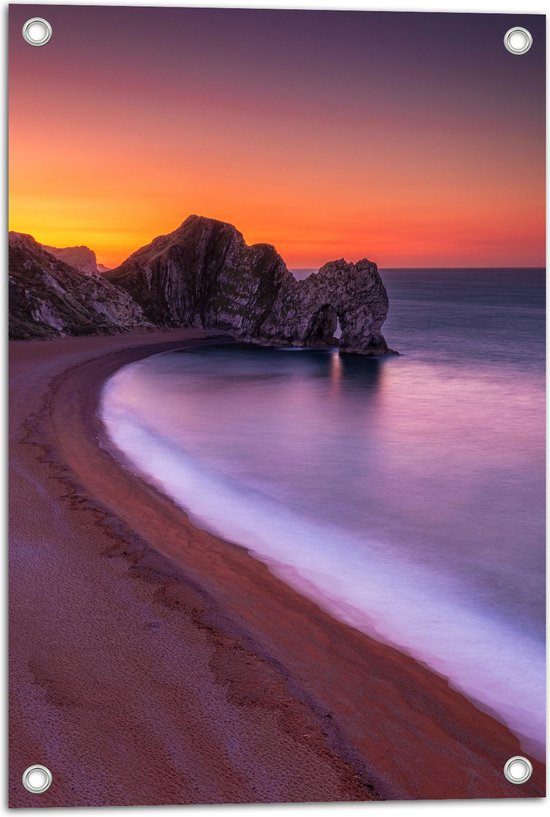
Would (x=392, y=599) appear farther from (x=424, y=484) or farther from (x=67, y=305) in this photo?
(x=67, y=305)

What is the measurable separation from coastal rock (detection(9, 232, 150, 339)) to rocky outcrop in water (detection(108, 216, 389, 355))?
617 millimetres

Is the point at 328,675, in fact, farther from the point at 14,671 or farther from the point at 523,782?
the point at 14,671

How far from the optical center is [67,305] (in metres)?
16.7

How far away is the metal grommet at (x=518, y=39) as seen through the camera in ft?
18.6

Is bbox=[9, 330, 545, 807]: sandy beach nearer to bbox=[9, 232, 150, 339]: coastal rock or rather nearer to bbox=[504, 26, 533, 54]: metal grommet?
bbox=[9, 232, 150, 339]: coastal rock

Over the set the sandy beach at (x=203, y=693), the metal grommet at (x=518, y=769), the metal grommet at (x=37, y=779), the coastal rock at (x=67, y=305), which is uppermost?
the coastal rock at (x=67, y=305)

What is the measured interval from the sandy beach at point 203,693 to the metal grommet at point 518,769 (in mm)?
54

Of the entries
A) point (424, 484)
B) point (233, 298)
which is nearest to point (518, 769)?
point (424, 484)

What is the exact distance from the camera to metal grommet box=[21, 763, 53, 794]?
13.4ft

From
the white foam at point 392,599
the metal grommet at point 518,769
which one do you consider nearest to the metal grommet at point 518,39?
the white foam at point 392,599

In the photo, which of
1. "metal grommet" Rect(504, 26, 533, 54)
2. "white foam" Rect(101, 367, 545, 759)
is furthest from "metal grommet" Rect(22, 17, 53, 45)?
"white foam" Rect(101, 367, 545, 759)

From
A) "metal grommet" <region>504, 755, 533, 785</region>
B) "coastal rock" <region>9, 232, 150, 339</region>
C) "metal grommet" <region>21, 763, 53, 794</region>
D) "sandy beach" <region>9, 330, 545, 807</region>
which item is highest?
"coastal rock" <region>9, 232, 150, 339</region>

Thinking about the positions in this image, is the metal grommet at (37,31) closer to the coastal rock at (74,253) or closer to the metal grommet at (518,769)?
the coastal rock at (74,253)

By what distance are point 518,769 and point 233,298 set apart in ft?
81.1
